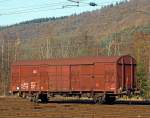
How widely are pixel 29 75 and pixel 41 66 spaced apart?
1.91m

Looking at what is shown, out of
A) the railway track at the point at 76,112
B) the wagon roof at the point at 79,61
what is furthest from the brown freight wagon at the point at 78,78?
the railway track at the point at 76,112

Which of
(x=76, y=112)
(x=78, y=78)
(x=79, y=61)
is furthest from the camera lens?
(x=78, y=78)

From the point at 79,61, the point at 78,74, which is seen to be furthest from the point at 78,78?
the point at 79,61

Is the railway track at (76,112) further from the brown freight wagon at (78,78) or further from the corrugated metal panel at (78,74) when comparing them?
the corrugated metal panel at (78,74)

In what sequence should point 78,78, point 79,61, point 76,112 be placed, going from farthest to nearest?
point 78,78 < point 79,61 < point 76,112

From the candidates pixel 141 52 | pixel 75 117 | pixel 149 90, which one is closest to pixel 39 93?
pixel 149 90

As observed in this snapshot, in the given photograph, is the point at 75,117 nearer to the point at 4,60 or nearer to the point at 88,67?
the point at 88,67

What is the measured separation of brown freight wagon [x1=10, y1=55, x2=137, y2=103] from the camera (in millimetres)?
41625

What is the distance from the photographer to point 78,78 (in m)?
43.7

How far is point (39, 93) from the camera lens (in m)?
45.7

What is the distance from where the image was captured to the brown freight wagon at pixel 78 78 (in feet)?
137

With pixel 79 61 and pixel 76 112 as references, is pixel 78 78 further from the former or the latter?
pixel 76 112

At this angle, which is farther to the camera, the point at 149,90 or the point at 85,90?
the point at 149,90

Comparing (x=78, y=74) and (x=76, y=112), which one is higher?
(x=78, y=74)
